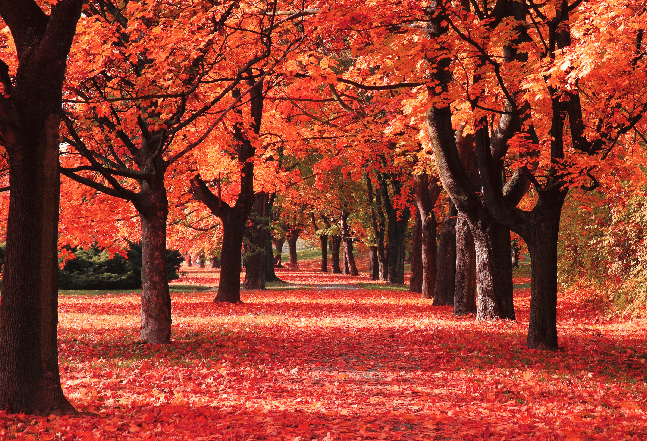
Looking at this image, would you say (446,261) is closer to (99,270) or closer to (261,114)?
(261,114)

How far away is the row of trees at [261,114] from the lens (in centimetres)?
582

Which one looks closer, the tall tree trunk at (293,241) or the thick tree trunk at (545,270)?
the thick tree trunk at (545,270)

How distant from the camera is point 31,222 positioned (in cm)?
578

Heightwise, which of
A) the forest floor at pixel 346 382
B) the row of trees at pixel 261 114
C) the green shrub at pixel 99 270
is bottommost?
the forest floor at pixel 346 382

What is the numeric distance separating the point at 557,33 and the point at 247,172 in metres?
11.3

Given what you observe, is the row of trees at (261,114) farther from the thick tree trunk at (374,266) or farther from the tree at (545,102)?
the thick tree trunk at (374,266)

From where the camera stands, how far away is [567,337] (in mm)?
11711

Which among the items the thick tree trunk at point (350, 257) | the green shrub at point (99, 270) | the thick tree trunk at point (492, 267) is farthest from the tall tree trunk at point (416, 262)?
the thick tree trunk at point (350, 257)

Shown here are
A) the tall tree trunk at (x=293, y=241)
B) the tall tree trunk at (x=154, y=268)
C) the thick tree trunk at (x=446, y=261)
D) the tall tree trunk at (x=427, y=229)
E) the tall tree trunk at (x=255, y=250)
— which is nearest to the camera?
the tall tree trunk at (x=154, y=268)

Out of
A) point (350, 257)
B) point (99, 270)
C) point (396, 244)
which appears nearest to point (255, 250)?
point (99, 270)

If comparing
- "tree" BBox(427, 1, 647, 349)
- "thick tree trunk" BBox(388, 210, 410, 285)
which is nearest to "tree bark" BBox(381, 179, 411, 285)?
"thick tree trunk" BBox(388, 210, 410, 285)

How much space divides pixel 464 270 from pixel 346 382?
8256 mm

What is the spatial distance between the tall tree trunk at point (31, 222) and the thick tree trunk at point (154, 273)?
4.86m

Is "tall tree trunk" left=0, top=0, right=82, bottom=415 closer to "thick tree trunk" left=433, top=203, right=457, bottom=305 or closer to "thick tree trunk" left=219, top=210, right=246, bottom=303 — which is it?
"thick tree trunk" left=219, top=210, right=246, bottom=303
